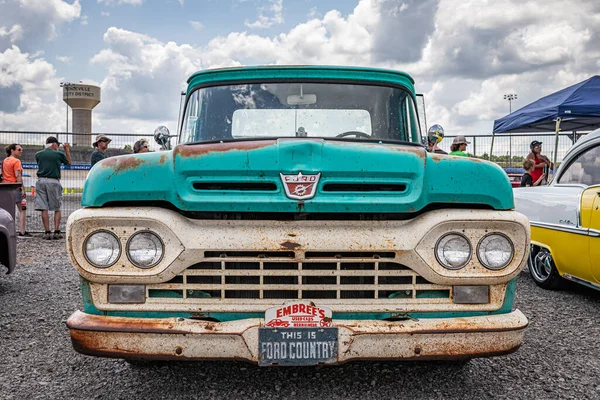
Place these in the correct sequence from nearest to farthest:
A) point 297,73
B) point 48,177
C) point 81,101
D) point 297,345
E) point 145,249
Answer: point 297,345 → point 145,249 → point 297,73 → point 48,177 → point 81,101

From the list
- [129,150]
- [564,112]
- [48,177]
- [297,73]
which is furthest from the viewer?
[129,150]

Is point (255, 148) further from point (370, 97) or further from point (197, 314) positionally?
point (370, 97)

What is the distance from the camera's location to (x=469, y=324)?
8.26 feet

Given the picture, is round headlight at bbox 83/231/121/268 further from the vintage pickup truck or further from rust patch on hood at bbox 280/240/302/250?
rust patch on hood at bbox 280/240/302/250

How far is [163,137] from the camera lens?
4.37m

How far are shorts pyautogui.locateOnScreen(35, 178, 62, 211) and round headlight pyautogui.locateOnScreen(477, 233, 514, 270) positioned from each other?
896 cm

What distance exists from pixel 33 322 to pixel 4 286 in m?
1.81

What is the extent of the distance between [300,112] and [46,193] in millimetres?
7674

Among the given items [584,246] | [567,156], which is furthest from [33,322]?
[567,156]

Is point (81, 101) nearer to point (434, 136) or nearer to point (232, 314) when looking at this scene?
point (434, 136)

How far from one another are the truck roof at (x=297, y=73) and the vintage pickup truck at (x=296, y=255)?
4.17 feet

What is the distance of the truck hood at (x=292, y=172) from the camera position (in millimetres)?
2492

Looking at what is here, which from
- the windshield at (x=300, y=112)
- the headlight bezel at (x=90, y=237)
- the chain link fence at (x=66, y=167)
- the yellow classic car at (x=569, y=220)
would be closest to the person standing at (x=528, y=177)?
the yellow classic car at (x=569, y=220)

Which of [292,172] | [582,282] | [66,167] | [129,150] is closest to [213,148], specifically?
[292,172]
